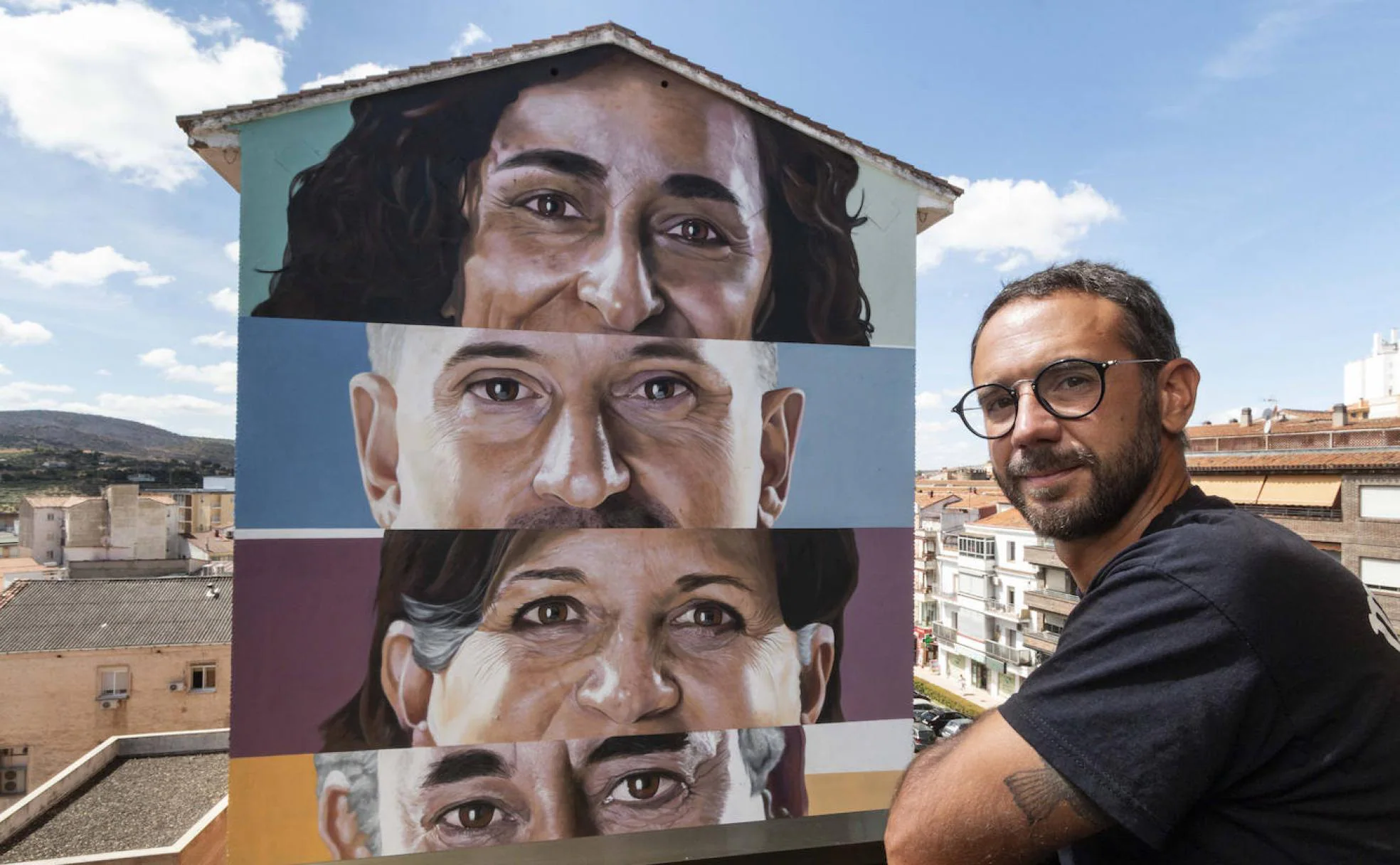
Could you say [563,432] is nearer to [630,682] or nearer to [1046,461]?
[630,682]

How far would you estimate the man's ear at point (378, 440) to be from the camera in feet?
10.6

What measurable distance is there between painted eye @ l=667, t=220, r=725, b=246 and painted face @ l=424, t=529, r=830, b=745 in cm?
154

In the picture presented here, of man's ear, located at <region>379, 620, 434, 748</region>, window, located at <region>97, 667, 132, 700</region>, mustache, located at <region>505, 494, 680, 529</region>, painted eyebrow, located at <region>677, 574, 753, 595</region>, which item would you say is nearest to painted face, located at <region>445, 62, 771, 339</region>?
mustache, located at <region>505, 494, 680, 529</region>

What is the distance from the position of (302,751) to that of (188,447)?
4526cm

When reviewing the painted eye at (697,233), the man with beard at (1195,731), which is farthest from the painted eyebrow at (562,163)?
the man with beard at (1195,731)

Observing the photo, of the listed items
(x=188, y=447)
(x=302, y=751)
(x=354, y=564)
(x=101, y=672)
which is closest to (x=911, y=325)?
(x=354, y=564)

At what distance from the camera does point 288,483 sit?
318 cm

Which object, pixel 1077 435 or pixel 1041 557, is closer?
pixel 1077 435

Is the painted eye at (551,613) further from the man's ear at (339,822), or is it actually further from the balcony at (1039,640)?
the balcony at (1039,640)

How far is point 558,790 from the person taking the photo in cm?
336

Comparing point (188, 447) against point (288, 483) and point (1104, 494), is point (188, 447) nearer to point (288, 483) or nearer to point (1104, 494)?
point (288, 483)

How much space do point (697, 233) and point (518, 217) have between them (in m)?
0.92

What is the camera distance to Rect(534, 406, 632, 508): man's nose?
11.0 feet

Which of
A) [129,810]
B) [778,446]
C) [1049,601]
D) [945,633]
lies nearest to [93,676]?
[129,810]
